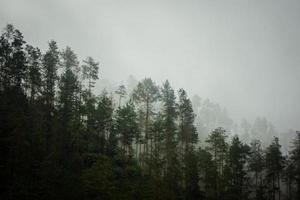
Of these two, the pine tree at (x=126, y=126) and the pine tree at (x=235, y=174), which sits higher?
the pine tree at (x=126, y=126)

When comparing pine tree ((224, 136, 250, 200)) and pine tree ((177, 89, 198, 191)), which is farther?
pine tree ((177, 89, 198, 191))

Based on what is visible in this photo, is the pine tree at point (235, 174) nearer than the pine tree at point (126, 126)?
Yes

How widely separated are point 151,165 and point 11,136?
20179mm

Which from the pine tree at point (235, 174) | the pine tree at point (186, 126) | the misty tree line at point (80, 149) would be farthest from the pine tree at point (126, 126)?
the pine tree at point (235, 174)

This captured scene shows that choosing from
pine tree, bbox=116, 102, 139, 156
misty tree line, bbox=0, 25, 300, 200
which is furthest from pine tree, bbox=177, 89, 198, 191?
pine tree, bbox=116, 102, 139, 156

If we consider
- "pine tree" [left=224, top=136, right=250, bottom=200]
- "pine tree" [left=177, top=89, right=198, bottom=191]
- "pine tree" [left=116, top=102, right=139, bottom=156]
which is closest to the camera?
"pine tree" [left=224, top=136, right=250, bottom=200]

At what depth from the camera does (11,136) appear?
28234 mm

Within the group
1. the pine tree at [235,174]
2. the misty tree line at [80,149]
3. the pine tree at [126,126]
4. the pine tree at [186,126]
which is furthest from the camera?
the pine tree at [186,126]

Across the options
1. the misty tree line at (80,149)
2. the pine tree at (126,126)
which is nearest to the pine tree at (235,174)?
the misty tree line at (80,149)

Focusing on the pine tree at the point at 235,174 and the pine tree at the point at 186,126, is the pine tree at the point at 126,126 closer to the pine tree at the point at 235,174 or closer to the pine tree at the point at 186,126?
the pine tree at the point at 186,126

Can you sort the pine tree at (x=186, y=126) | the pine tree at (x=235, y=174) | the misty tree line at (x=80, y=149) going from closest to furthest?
the misty tree line at (x=80, y=149) < the pine tree at (x=235, y=174) < the pine tree at (x=186, y=126)

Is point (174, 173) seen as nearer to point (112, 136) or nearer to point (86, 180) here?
point (112, 136)

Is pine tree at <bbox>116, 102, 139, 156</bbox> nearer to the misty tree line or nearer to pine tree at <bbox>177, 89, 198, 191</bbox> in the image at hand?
the misty tree line

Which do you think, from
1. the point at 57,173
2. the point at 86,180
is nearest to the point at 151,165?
the point at 86,180
